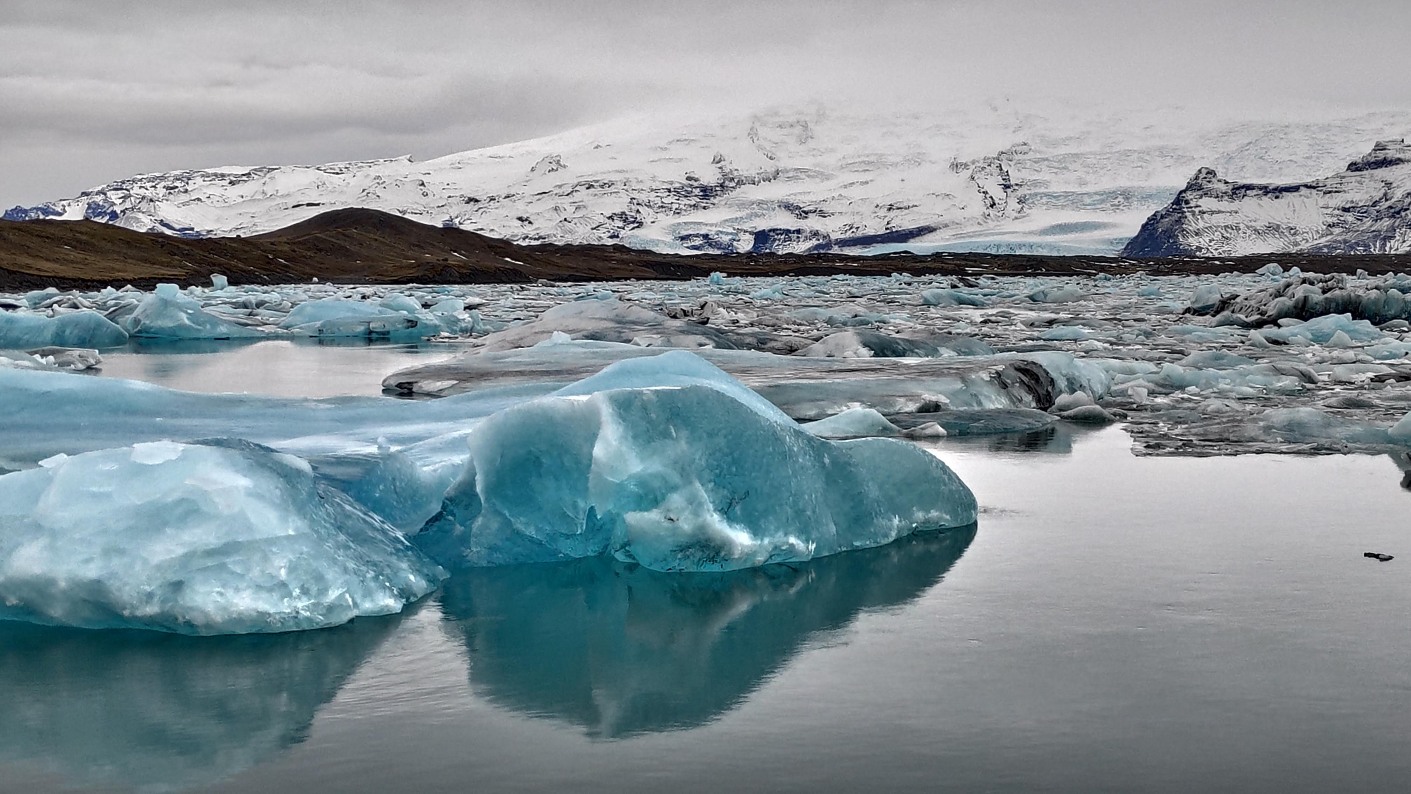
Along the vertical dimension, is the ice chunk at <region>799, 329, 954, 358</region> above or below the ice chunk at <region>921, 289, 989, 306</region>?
above

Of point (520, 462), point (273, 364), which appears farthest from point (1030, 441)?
point (273, 364)

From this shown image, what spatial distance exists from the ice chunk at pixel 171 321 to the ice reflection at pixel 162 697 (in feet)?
57.1

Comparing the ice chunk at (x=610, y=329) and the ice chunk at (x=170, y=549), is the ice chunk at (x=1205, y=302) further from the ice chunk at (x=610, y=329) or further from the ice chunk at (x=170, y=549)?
the ice chunk at (x=170, y=549)

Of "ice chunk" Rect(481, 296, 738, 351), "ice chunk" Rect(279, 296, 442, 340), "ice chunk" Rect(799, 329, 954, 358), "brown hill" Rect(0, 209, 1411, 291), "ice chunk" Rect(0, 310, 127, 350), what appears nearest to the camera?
"ice chunk" Rect(799, 329, 954, 358)

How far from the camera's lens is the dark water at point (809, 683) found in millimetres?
3150

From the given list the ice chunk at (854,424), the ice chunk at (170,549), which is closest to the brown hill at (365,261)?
the ice chunk at (854,424)

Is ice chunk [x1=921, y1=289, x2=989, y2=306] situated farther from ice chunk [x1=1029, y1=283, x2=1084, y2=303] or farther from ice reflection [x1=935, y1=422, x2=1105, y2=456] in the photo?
ice reflection [x1=935, y1=422, x2=1105, y2=456]

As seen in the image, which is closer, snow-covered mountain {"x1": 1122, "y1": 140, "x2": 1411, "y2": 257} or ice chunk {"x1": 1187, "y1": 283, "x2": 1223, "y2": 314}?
ice chunk {"x1": 1187, "y1": 283, "x2": 1223, "y2": 314}

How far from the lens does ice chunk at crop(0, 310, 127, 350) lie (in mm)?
18453

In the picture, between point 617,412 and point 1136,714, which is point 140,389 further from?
point 1136,714

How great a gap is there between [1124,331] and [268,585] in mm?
17719

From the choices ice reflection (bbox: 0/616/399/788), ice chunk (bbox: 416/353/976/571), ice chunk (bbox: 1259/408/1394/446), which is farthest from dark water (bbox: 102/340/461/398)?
ice reflection (bbox: 0/616/399/788)

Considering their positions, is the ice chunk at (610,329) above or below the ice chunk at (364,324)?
above

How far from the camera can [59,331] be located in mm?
18953
